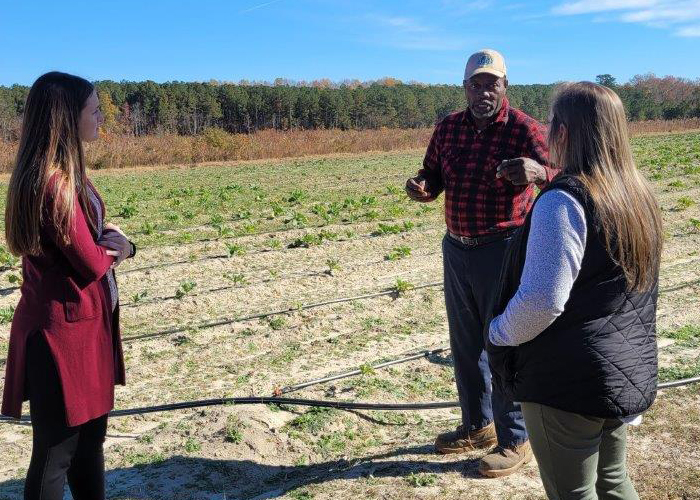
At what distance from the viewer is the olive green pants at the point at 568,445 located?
2.11m

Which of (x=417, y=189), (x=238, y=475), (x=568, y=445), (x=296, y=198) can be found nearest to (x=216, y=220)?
(x=296, y=198)

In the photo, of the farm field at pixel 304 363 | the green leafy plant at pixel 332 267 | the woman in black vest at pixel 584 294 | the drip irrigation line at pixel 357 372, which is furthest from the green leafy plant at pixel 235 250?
the woman in black vest at pixel 584 294

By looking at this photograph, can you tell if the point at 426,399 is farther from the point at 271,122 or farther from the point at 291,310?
the point at 271,122

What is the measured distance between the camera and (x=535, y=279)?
202 centimetres

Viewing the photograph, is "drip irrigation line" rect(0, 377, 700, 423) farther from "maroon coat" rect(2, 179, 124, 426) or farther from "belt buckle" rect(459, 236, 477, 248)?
"maroon coat" rect(2, 179, 124, 426)

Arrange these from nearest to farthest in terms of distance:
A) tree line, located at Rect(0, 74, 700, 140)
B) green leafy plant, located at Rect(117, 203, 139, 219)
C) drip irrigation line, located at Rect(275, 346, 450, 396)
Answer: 1. drip irrigation line, located at Rect(275, 346, 450, 396)
2. green leafy plant, located at Rect(117, 203, 139, 219)
3. tree line, located at Rect(0, 74, 700, 140)

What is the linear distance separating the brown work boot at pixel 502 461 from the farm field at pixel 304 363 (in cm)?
5

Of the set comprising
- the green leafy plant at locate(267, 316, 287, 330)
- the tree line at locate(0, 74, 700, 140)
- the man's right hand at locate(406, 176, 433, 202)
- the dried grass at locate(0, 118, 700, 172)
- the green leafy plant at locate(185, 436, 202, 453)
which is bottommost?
the green leafy plant at locate(185, 436, 202, 453)

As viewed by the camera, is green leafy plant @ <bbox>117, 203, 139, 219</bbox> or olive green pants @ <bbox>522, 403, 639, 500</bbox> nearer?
olive green pants @ <bbox>522, 403, 639, 500</bbox>

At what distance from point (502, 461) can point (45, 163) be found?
249 centimetres

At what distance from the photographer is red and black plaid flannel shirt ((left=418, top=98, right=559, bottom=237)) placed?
3348 millimetres

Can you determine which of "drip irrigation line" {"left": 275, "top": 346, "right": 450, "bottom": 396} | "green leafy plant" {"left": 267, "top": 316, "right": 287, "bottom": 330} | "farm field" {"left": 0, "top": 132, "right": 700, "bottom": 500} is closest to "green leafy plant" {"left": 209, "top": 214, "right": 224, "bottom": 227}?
"farm field" {"left": 0, "top": 132, "right": 700, "bottom": 500}

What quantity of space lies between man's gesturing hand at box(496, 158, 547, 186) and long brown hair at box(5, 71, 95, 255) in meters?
1.76

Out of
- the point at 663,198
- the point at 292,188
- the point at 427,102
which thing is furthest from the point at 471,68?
the point at 427,102
